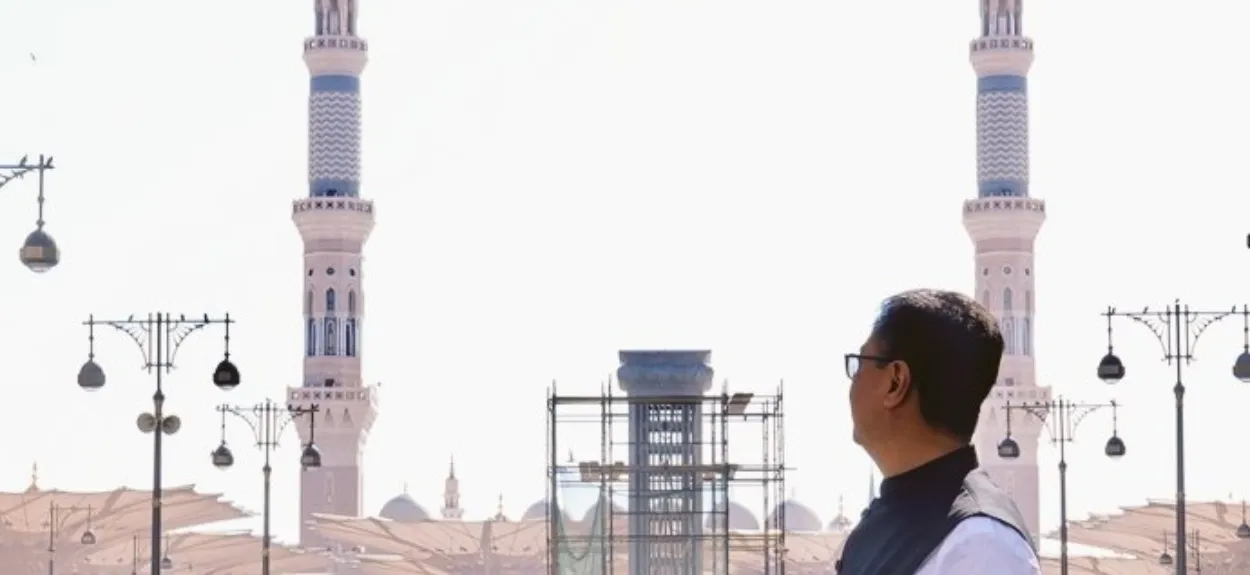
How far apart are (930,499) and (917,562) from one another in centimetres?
19

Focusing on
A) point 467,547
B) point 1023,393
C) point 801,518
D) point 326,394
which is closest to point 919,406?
point 1023,393

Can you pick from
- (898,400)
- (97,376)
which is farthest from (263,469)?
(898,400)

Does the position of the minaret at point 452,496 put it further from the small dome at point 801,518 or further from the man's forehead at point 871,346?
the man's forehead at point 871,346

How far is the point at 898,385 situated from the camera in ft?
14.0

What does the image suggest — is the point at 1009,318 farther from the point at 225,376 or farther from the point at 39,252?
the point at 39,252

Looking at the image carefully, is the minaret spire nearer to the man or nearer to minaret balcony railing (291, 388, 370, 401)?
minaret balcony railing (291, 388, 370, 401)

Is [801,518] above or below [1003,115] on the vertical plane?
below

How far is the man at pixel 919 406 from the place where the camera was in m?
4.13

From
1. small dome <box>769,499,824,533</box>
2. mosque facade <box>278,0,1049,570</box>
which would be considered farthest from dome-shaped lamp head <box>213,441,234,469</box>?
small dome <box>769,499,824,533</box>

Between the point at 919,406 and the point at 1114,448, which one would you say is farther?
the point at 1114,448

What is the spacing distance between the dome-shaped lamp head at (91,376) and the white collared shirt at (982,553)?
29435mm

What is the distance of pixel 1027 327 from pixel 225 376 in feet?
302

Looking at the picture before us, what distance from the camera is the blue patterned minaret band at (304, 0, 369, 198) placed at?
12250 centimetres

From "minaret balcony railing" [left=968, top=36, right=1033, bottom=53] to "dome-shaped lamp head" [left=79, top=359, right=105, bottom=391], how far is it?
90985 millimetres
